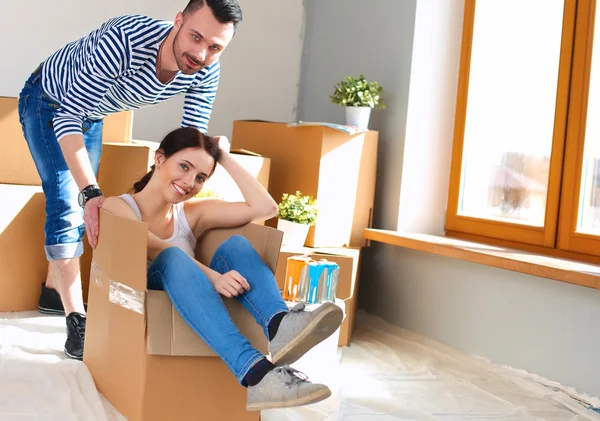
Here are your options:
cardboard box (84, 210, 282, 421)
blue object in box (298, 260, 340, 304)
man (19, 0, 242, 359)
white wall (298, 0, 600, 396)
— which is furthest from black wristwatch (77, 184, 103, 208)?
white wall (298, 0, 600, 396)

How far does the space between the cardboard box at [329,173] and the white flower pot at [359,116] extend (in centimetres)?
6

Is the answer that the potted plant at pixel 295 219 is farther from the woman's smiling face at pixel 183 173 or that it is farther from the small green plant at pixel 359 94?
the woman's smiling face at pixel 183 173

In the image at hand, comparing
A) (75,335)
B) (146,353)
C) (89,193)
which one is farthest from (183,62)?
(75,335)

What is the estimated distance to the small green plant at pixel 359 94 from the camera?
9.66 feet

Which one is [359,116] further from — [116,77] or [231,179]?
[116,77]

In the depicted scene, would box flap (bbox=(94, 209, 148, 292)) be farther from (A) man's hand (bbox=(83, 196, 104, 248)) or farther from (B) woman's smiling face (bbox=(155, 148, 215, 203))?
(B) woman's smiling face (bbox=(155, 148, 215, 203))

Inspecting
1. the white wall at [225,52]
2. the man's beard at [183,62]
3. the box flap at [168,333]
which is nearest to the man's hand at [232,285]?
the box flap at [168,333]

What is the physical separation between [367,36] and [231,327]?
207cm

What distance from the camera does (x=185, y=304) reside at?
1555 millimetres

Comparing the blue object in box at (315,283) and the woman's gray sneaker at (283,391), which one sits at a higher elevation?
the blue object in box at (315,283)

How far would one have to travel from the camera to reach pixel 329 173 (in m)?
2.81

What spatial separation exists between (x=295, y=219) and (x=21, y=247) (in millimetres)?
990

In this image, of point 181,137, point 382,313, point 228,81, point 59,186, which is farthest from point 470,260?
point 228,81

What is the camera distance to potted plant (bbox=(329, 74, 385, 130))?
9.64 feet
